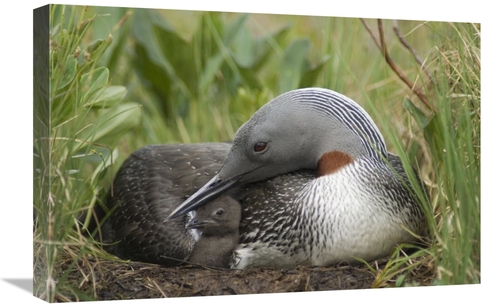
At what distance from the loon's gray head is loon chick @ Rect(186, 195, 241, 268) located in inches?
3.2

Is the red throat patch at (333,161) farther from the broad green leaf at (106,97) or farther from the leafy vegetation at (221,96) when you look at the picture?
the broad green leaf at (106,97)

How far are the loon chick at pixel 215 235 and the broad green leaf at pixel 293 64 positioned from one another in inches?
50.3

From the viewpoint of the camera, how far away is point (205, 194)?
457 centimetres

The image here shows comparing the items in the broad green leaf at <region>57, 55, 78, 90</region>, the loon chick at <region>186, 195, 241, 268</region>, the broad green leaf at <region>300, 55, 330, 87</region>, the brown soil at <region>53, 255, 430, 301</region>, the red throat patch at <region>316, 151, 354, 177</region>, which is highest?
the broad green leaf at <region>57, 55, 78, 90</region>

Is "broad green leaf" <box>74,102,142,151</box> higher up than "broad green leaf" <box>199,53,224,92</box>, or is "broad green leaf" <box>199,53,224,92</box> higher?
"broad green leaf" <box>199,53,224,92</box>

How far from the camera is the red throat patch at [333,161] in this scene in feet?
15.1

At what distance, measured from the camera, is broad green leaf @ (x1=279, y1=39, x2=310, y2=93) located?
5.49m

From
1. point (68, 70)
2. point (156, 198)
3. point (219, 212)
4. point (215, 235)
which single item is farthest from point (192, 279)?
point (68, 70)

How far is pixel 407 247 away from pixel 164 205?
135cm

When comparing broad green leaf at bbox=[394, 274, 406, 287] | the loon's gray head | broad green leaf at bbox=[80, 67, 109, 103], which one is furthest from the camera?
broad green leaf at bbox=[394, 274, 406, 287]

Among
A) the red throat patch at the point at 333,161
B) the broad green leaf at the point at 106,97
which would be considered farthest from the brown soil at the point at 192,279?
the broad green leaf at the point at 106,97

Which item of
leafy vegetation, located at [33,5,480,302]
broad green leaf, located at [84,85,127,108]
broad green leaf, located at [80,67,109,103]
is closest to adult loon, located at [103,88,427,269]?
leafy vegetation, located at [33,5,480,302]

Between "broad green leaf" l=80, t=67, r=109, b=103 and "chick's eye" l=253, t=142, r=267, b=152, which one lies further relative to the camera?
"chick's eye" l=253, t=142, r=267, b=152

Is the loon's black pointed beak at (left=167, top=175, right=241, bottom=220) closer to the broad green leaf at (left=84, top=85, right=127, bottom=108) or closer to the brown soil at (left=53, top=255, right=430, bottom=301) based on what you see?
the brown soil at (left=53, top=255, right=430, bottom=301)
